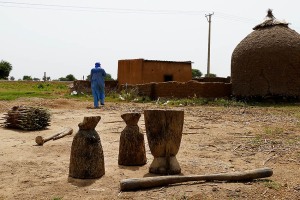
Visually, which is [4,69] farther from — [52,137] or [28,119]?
[52,137]

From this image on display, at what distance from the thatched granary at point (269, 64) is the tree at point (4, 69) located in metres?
30.4

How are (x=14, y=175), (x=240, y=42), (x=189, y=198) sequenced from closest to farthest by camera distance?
(x=189, y=198) < (x=14, y=175) < (x=240, y=42)

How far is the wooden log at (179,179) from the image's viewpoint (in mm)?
3625

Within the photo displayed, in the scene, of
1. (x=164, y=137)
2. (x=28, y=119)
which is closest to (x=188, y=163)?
A: (x=164, y=137)

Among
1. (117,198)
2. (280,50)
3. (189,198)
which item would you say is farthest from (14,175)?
(280,50)

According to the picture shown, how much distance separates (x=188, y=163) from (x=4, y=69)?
1501 inches

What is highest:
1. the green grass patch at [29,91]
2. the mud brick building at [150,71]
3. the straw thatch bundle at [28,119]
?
the mud brick building at [150,71]

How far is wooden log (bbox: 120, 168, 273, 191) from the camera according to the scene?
3.62m

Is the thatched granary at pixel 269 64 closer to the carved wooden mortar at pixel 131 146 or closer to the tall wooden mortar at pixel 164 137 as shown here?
the carved wooden mortar at pixel 131 146

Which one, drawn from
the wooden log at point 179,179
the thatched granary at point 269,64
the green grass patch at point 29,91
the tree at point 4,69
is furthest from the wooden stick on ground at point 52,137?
the tree at point 4,69

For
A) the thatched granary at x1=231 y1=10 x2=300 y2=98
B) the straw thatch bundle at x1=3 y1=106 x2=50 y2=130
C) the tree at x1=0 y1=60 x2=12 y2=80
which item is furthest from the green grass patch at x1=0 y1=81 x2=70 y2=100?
the tree at x1=0 y1=60 x2=12 y2=80

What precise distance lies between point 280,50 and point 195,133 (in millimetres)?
8474

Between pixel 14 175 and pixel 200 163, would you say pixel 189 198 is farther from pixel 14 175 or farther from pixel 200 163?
pixel 14 175

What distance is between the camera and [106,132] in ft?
23.9
